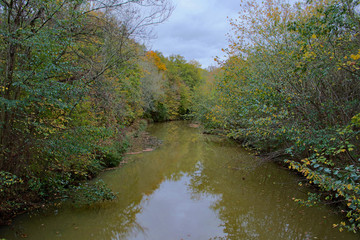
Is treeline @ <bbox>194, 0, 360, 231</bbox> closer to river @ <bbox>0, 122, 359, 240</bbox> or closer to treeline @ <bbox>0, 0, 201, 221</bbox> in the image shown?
river @ <bbox>0, 122, 359, 240</bbox>

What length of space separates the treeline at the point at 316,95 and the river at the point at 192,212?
1.02 metres

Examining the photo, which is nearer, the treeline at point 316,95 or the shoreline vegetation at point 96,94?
the treeline at point 316,95

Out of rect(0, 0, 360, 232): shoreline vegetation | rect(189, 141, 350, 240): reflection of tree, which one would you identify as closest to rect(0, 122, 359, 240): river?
rect(189, 141, 350, 240): reflection of tree

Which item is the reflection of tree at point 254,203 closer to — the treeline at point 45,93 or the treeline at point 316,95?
the treeline at point 316,95

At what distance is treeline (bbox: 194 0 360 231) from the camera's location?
3561 millimetres

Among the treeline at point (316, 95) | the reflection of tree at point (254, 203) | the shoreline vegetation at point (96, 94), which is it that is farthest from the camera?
the reflection of tree at point (254, 203)

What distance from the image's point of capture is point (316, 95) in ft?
17.2

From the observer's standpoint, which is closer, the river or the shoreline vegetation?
the shoreline vegetation

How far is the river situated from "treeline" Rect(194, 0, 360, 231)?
1.02m

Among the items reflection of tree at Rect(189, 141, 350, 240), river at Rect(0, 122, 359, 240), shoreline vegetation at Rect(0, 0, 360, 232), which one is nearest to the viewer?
shoreline vegetation at Rect(0, 0, 360, 232)

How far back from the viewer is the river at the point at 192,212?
567cm

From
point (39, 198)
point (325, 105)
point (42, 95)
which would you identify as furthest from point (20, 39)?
point (325, 105)

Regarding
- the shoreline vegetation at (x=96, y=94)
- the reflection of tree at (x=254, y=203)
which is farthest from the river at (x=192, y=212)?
the shoreline vegetation at (x=96, y=94)

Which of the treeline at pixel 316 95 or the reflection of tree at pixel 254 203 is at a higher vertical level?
the treeline at pixel 316 95
